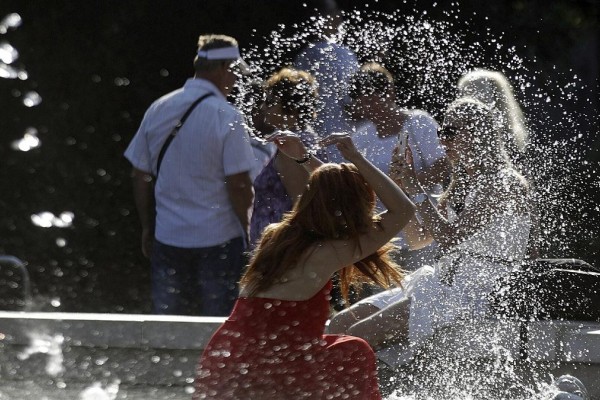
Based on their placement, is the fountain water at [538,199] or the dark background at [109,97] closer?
the fountain water at [538,199]

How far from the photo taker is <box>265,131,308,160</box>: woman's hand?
427 centimetres

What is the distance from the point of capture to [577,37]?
274 inches

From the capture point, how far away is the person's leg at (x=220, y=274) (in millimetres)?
5301

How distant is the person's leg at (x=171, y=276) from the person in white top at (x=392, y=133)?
993 mm

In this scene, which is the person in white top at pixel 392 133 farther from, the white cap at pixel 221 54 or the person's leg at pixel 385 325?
the white cap at pixel 221 54

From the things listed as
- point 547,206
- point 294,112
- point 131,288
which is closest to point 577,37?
→ point 547,206

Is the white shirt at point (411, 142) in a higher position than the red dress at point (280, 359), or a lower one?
higher

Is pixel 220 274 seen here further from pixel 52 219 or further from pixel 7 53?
pixel 7 53

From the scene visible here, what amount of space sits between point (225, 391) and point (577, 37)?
13.6 ft

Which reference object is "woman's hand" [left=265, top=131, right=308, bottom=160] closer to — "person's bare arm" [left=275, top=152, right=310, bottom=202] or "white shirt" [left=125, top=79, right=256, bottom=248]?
"person's bare arm" [left=275, top=152, right=310, bottom=202]

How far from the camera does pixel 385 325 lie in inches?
180

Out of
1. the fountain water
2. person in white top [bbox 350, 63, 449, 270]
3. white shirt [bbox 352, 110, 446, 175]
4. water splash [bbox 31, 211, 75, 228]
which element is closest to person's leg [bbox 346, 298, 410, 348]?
the fountain water

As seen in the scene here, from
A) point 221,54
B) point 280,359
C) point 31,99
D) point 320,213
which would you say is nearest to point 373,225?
point 320,213

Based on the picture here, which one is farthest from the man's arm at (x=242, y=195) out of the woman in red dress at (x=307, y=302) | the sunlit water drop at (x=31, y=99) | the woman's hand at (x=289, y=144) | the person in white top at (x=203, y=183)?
the sunlit water drop at (x=31, y=99)
